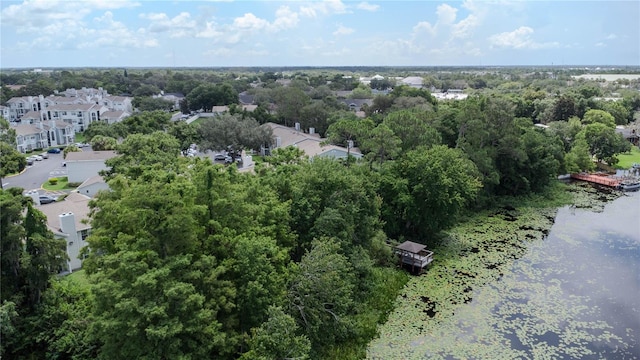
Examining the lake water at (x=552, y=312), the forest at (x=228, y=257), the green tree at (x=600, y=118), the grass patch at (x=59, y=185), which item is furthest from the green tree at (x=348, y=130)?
the green tree at (x=600, y=118)

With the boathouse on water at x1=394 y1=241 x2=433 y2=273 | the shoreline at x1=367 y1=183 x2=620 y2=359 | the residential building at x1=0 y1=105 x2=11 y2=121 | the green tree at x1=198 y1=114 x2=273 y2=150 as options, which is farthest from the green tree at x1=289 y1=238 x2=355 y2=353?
the residential building at x1=0 y1=105 x2=11 y2=121

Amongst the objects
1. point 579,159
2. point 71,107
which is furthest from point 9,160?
point 579,159

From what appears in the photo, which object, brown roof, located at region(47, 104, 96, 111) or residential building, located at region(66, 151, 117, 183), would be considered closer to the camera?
residential building, located at region(66, 151, 117, 183)

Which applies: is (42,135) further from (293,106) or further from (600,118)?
(600,118)

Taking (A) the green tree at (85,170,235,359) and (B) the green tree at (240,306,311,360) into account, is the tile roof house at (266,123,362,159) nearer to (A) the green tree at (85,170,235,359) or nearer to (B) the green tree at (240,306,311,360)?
(A) the green tree at (85,170,235,359)

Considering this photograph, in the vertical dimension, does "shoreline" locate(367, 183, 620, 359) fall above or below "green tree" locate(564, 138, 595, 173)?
below

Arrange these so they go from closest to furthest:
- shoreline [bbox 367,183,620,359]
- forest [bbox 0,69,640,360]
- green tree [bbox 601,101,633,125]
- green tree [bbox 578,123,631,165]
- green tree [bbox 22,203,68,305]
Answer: forest [bbox 0,69,640,360]
green tree [bbox 22,203,68,305]
shoreline [bbox 367,183,620,359]
green tree [bbox 578,123,631,165]
green tree [bbox 601,101,633,125]

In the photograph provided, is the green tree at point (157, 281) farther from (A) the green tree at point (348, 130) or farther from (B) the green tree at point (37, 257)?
(A) the green tree at point (348, 130)
